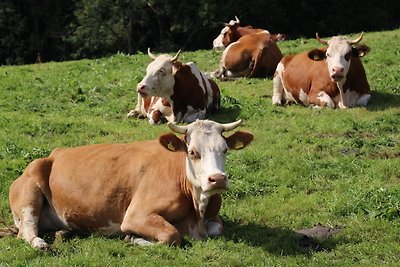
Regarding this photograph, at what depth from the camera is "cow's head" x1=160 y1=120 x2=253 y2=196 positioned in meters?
7.96

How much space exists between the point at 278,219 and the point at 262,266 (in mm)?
1716

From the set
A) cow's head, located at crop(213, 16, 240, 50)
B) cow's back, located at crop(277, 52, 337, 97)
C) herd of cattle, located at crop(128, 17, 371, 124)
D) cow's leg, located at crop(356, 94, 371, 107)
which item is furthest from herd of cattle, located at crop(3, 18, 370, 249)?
cow's head, located at crop(213, 16, 240, 50)

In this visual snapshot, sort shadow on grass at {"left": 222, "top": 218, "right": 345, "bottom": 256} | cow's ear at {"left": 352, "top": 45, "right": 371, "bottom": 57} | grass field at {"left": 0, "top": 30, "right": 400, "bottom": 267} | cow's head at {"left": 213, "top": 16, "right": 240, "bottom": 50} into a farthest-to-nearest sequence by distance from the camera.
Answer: cow's head at {"left": 213, "top": 16, "right": 240, "bottom": 50} → cow's ear at {"left": 352, "top": 45, "right": 371, "bottom": 57} → shadow on grass at {"left": 222, "top": 218, "right": 345, "bottom": 256} → grass field at {"left": 0, "top": 30, "right": 400, "bottom": 267}

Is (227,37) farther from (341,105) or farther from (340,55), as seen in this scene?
(341,105)

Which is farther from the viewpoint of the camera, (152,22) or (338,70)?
(152,22)

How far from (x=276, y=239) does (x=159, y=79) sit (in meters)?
7.38

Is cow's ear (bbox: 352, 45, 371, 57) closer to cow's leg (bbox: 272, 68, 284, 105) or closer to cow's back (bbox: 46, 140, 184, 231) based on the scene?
cow's leg (bbox: 272, 68, 284, 105)

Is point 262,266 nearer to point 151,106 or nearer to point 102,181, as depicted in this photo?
point 102,181

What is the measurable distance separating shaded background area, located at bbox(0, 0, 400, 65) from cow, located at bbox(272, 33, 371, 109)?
1078 inches

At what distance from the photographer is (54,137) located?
13867 millimetres

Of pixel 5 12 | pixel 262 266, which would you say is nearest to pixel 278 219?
pixel 262 266

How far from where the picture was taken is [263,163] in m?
11.6

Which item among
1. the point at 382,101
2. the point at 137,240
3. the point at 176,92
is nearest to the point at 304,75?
the point at 382,101

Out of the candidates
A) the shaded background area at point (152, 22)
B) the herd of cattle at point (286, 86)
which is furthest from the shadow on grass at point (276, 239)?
the shaded background area at point (152, 22)
